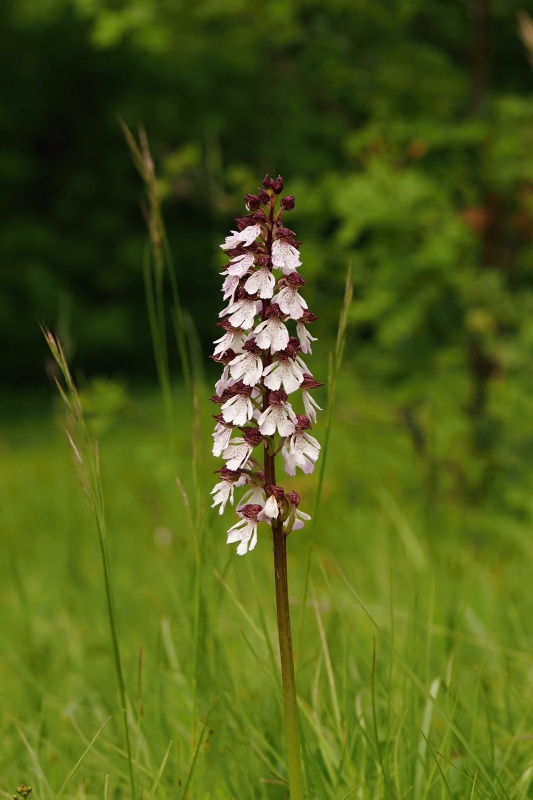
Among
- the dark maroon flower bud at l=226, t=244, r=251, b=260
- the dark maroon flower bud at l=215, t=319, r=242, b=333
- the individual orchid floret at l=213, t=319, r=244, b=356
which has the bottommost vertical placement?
the individual orchid floret at l=213, t=319, r=244, b=356

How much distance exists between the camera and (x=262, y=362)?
1.57 meters

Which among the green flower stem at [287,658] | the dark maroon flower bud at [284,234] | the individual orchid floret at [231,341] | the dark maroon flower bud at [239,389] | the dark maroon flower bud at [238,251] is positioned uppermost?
the dark maroon flower bud at [284,234]

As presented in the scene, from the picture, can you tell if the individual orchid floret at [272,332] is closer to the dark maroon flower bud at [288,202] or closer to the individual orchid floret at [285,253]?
the individual orchid floret at [285,253]

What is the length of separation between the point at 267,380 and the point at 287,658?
1.59 feet

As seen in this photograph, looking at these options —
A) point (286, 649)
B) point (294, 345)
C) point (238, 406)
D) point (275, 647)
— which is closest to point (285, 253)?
point (294, 345)

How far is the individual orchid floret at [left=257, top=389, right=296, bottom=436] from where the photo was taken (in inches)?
60.6

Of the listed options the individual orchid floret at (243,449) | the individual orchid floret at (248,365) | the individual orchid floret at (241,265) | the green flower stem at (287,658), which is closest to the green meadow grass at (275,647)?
the green flower stem at (287,658)

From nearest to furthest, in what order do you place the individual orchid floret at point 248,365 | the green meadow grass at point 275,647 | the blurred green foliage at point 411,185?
the individual orchid floret at point 248,365
the green meadow grass at point 275,647
the blurred green foliage at point 411,185

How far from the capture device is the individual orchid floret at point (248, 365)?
1508 mm

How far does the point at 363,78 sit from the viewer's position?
5.74m

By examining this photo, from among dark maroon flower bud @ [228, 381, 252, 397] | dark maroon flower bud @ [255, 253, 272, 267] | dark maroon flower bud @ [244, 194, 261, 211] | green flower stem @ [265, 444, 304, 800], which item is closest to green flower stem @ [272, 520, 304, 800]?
green flower stem @ [265, 444, 304, 800]

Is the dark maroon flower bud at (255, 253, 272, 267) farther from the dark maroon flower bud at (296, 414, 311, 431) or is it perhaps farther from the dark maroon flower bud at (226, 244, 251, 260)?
the dark maroon flower bud at (296, 414, 311, 431)

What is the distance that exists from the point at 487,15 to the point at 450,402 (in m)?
2.38

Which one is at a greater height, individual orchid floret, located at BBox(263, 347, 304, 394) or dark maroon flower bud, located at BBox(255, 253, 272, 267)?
dark maroon flower bud, located at BBox(255, 253, 272, 267)
